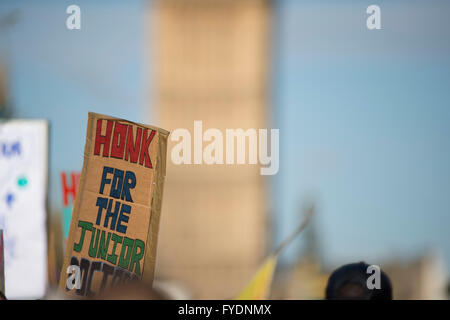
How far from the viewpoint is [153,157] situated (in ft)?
13.3

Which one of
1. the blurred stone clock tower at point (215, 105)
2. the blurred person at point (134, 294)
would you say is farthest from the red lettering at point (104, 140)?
the blurred stone clock tower at point (215, 105)

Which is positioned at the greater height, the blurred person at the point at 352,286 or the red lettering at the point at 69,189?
the red lettering at the point at 69,189

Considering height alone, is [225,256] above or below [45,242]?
below

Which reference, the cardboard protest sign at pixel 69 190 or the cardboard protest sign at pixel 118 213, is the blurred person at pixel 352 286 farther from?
the cardboard protest sign at pixel 69 190

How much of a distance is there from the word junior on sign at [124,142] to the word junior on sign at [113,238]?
9cm

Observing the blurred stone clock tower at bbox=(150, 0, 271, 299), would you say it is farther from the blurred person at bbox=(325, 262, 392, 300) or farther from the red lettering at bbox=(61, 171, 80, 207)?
the blurred person at bbox=(325, 262, 392, 300)

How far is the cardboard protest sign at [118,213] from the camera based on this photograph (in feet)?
13.1

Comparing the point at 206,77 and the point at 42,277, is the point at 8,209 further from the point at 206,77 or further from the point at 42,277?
the point at 206,77

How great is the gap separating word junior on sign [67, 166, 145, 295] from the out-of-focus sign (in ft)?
5.33

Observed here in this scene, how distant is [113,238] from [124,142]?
0.49 meters

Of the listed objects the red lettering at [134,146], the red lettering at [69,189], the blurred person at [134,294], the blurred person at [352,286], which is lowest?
the blurred person at [352,286]

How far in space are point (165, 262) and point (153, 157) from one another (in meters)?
48.2

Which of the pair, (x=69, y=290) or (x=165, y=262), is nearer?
(x=69, y=290)
